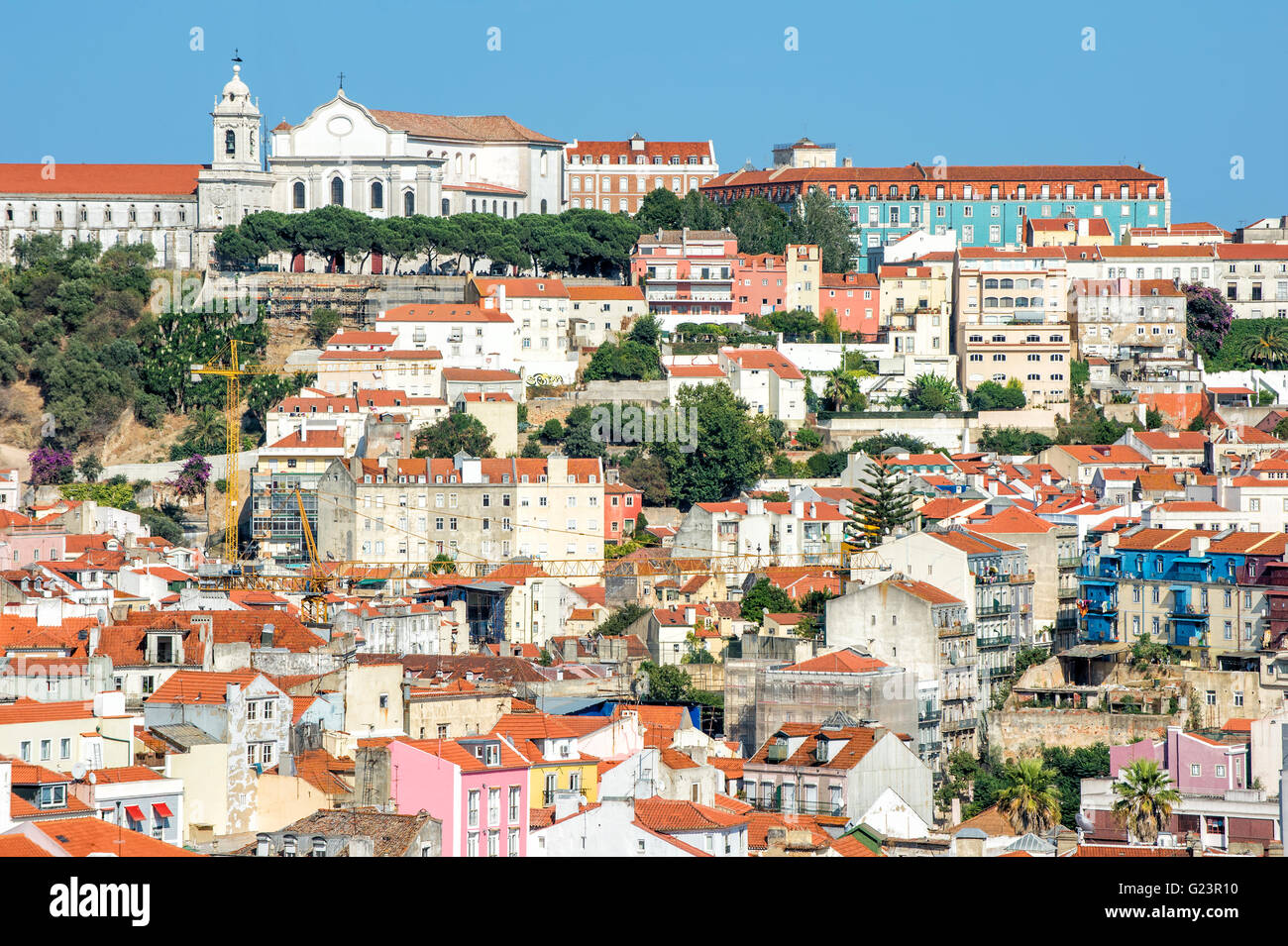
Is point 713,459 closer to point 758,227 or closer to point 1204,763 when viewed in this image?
point 758,227

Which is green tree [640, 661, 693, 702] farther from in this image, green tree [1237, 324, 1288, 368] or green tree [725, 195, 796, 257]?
green tree [725, 195, 796, 257]

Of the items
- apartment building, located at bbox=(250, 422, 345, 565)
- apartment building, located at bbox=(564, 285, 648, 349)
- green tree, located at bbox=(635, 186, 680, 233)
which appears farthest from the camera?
green tree, located at bbox=(635, 186, 680, 233)

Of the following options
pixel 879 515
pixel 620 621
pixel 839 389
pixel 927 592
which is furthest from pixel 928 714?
pixel 839 389

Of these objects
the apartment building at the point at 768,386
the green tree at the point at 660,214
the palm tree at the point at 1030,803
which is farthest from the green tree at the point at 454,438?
the palm tree at the point at 1030,803

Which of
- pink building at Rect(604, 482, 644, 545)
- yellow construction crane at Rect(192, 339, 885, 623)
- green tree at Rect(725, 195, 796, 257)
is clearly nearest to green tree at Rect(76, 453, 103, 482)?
yellow construction crane at Rect(192, 339, 885, 623)
